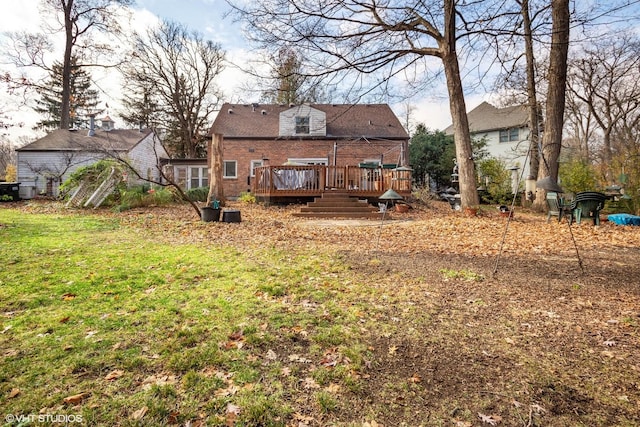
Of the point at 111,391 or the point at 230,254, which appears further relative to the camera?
the point at 230,254

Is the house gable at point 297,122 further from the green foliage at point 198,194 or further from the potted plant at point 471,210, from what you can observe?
the potted plant at point 471,210

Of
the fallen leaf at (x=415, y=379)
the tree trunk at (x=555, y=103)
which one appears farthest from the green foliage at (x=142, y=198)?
the tree trunk at (x=555, y=103)

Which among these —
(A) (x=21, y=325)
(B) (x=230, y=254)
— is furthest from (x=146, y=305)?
(B) (x=230, y=254)

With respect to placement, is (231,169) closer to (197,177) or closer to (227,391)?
(197,177)

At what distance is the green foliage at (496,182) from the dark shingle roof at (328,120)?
529 centimetres

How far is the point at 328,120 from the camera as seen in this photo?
2234 centimetres

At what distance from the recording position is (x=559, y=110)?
37.9 feet

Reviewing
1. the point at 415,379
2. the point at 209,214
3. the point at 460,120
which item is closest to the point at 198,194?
the point at 209,214

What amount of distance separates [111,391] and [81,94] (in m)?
37.6

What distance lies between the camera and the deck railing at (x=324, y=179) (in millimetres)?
14422

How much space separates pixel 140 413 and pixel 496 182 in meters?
18.8

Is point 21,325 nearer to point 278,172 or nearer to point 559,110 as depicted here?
point 278,172

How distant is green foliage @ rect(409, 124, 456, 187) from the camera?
78.8 feet

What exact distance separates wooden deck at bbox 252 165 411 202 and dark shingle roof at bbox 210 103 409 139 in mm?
7157
